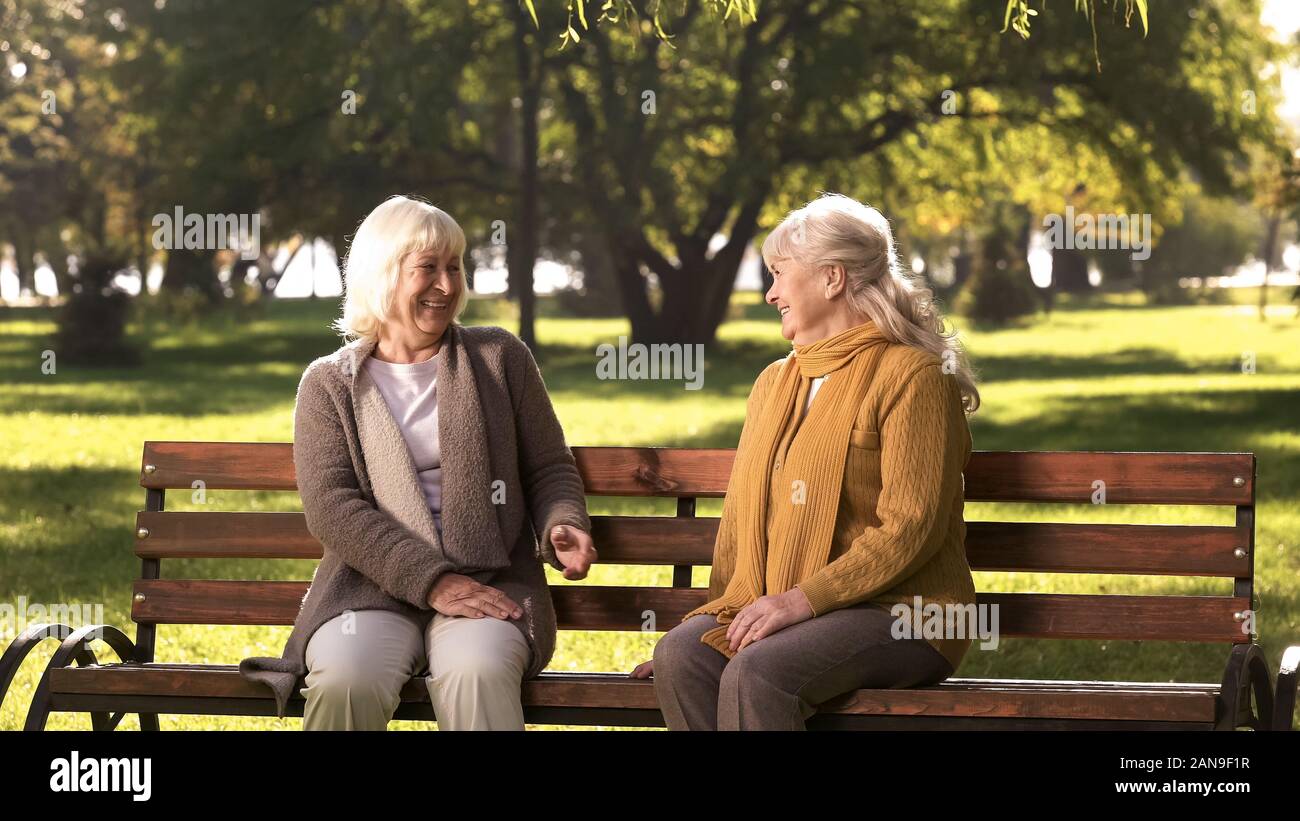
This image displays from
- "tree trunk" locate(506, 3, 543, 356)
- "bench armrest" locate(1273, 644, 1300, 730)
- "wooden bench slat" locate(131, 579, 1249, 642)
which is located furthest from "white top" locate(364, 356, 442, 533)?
"tree trunk" locate(506, 3, 543, 356)

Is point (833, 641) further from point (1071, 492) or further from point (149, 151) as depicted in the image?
point (149, 151)

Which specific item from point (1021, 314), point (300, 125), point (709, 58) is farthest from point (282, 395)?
point (1021, 314)

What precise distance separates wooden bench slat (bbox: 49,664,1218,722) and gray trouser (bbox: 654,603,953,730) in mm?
66

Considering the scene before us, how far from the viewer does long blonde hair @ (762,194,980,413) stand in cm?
461

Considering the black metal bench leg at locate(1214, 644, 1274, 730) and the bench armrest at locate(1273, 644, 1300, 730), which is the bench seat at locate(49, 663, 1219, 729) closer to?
the black metal bench leg at locate(1214, 644, 1274, 730)

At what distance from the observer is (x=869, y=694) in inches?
171

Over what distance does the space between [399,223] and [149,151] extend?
34.5 m

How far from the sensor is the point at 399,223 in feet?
15.7

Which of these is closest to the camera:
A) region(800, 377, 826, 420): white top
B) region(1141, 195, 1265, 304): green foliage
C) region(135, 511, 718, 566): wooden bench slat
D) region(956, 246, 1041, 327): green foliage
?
region(800, 377, 826, 420): white top

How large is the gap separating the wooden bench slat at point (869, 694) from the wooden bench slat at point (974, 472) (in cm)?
57

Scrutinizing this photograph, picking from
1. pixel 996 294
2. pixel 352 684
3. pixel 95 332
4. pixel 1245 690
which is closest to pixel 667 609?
pixel 352 684

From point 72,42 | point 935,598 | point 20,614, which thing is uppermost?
point 72,42

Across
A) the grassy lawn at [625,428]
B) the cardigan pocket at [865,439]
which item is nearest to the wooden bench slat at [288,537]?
the cardigan pocket at [865,439]

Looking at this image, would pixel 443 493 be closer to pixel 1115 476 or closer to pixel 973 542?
A: pixel 973 542
